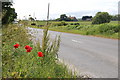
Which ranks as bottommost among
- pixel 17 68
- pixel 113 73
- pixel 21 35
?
pixel 113 73

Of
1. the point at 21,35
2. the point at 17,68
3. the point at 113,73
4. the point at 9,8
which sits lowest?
the point at 113,73

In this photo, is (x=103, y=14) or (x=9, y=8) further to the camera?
(x=103, y=14)

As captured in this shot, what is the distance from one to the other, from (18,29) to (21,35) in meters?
1.49

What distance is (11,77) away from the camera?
14.1ft

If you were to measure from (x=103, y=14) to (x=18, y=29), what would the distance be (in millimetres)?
67578

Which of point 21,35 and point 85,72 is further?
point 21,35

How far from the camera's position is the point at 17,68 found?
495 centimetres

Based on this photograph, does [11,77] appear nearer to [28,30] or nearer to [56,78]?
[56,78]

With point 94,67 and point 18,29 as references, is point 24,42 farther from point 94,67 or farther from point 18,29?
point 94,67

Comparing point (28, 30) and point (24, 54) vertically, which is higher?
point (28, 30)

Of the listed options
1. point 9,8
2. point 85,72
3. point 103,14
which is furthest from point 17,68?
point 103,14

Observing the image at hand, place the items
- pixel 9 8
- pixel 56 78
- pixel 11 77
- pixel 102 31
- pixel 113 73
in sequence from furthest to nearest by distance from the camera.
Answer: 1. pixel 102 31
2. pixel 9 8
3. pixel 113 73
4. pixel 56 78
5. pixel 11 77

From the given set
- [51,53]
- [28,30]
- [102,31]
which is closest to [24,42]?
[28,30]

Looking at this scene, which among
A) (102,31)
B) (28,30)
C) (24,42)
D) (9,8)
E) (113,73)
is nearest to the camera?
(113,73)
